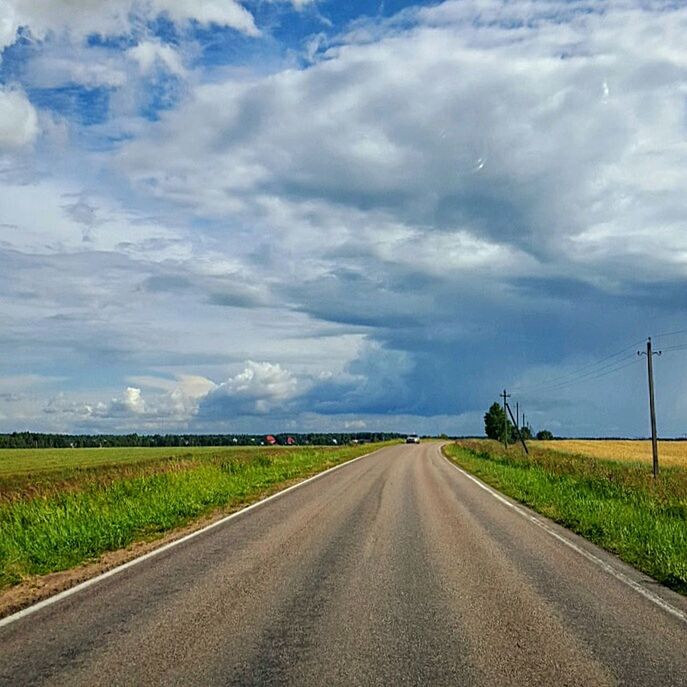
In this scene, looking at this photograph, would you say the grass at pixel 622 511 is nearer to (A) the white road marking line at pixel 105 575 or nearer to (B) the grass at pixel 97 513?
(A) the white road marking line at pixel 105 575

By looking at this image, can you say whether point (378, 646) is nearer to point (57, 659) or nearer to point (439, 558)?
point (57, 659)

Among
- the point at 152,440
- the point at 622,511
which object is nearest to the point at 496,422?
the point at 152,440

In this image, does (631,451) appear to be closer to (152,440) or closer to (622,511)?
(622,511)

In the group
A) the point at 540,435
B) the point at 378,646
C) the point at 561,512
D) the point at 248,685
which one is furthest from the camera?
the point at 540,435

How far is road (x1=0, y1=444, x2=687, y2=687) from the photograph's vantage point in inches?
231

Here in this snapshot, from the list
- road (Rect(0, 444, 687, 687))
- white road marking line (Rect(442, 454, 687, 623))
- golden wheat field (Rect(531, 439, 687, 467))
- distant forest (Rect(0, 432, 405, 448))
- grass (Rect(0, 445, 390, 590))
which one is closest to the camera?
road (Rect(0, 444, 687, 687))

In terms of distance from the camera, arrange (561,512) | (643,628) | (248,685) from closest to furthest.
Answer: (248,685)
(643,628)
(561,512)

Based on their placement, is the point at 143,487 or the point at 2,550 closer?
the point at 2,550

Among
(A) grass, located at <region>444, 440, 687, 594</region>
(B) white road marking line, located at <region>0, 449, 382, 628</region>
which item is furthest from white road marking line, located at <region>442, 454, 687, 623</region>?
(B) white road marking line, located at <region>0, 449, 382, 628</region>

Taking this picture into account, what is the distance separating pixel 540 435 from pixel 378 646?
197 metres

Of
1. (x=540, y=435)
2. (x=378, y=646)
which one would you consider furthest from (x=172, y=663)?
(x=540, y=435)

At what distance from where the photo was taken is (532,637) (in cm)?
691

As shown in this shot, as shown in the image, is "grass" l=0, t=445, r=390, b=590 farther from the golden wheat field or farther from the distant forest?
the distant forest

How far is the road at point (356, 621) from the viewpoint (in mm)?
5863
